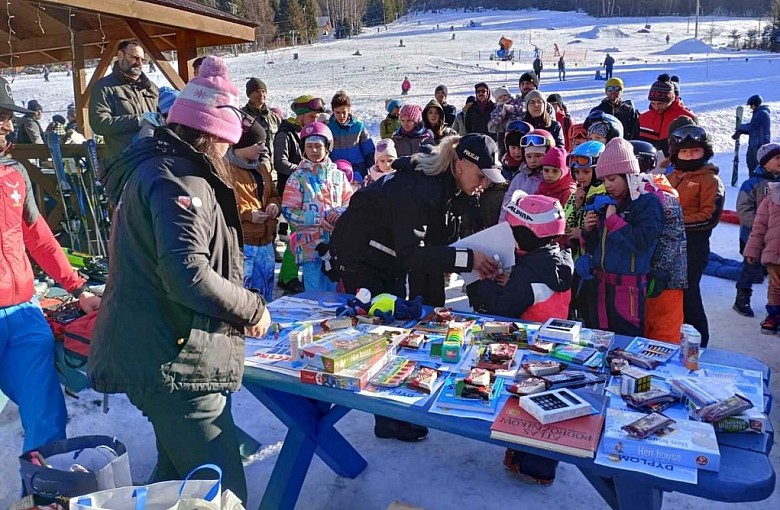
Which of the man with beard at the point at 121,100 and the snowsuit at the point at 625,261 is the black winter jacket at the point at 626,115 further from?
the man with beard at the point at 121,100

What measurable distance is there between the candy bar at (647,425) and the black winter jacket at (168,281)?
1327mm

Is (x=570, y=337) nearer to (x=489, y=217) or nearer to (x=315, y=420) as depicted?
(x=315, y=420)

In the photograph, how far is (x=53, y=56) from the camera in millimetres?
10633

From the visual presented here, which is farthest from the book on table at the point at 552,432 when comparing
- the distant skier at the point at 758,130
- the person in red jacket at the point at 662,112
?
the distant skier at the point at 758,130

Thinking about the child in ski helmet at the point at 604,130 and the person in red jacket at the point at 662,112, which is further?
the person in red jacket at the point at 662,112

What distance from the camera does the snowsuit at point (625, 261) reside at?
3645 mm

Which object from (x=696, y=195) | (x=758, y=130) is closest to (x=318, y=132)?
(x=696, y=195)

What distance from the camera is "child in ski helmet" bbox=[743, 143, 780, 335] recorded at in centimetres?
482

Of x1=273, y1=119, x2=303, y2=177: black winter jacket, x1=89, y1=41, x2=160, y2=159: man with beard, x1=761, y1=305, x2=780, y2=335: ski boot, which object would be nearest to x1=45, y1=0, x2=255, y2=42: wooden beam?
x1=89, y1=41, x2=160, y2=159: man with beard

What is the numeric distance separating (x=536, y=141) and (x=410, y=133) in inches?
88.8

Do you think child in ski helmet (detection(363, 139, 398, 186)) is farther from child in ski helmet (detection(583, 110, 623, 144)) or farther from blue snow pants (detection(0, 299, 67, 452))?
blue snow pants (detection(0, 299, 67, 452))

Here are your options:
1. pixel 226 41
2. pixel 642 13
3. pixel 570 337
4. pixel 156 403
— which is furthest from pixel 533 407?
pixel 642 13

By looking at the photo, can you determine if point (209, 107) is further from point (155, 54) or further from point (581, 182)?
point (155, 54)

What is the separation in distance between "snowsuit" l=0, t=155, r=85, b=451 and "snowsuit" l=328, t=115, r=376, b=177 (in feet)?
14.0
